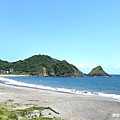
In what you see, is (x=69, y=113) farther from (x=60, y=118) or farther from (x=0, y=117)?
(x=0, y=117)

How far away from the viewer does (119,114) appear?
20.6 m

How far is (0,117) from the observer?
49.0 feet

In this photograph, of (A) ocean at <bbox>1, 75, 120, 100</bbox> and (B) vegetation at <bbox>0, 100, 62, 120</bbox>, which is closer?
(B) vegetation at <bbox>0, 100, 62, 120</bbox>

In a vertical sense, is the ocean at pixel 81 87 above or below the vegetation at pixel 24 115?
above

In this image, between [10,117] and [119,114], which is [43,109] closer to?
[10,117]

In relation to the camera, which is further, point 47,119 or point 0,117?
point 47,119

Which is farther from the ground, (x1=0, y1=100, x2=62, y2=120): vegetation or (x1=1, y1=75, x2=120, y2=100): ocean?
(x1=1, y1=75, x2=120, y2=100): ocean

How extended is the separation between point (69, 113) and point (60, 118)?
2.61 metres

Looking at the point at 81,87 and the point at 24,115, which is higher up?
the point at 81,87

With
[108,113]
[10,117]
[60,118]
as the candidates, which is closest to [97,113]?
[108,113]

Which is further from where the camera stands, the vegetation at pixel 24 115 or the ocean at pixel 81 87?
the ocean at pixel 81 87

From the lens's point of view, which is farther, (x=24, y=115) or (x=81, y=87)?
(x=81, y=87)

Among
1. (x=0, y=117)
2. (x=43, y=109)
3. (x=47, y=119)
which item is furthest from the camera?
(x=43, y=109)

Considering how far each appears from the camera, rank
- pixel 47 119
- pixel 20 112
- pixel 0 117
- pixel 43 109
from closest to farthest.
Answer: pixel 0 117
pixel 47 119
pixel 20 112
pixel 43 109
